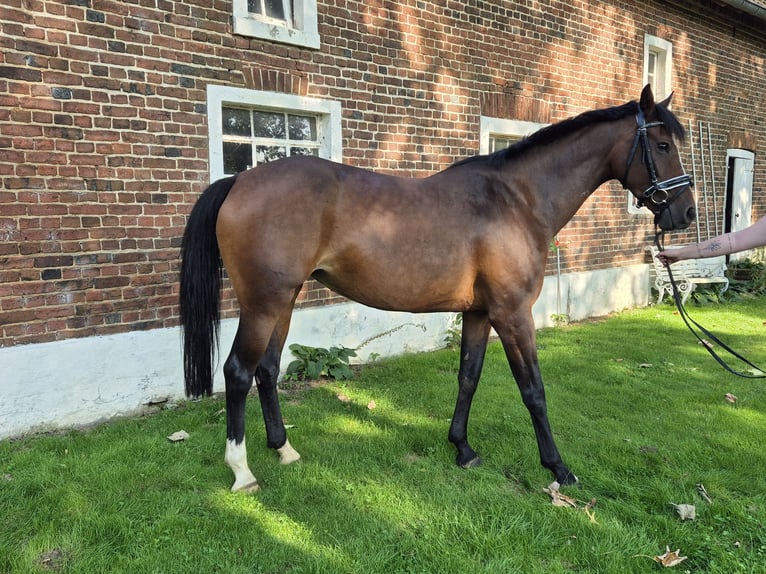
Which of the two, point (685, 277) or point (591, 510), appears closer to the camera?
point (591, 510)

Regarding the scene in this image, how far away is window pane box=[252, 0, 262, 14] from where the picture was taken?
483 centimetres

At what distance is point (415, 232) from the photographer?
294cm

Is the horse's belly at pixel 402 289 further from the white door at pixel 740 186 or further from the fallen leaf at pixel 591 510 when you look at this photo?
the white door at pixel 740 186

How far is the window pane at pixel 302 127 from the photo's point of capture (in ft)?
17.1

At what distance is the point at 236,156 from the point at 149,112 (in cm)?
88

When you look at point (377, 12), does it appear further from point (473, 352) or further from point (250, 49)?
point (473, 352)

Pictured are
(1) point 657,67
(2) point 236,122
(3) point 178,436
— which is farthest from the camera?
(1) point 657,67

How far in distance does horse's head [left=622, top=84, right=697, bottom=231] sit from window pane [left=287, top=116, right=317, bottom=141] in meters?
3.36

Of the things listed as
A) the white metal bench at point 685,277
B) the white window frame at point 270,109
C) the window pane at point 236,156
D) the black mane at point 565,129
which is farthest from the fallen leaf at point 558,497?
the white metal bench at point 685,277

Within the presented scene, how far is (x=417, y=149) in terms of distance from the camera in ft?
20.1

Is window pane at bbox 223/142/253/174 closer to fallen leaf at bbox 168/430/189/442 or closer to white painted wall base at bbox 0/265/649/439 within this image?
white painted wall base at bbox 0/265/649/439

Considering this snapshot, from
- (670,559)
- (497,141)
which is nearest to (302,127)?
(497,141)

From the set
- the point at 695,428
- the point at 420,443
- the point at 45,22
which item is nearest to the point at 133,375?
the point at 420,443

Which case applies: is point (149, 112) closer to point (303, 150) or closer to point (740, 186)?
point (303, 150)
